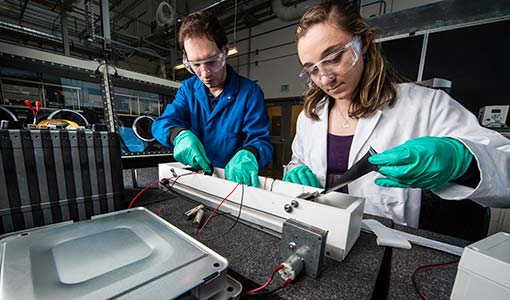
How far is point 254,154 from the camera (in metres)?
1.06

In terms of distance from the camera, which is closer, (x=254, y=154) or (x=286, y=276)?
(x=286, y=276)

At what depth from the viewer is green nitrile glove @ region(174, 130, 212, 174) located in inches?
37.1

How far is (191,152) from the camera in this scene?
95 centimetres

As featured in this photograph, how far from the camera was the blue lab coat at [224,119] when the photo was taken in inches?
Answer: 46.9

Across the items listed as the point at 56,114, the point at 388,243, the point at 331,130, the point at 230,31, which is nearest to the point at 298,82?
the point at 230,31

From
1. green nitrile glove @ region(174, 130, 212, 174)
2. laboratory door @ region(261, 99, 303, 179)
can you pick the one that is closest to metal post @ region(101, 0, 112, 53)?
green nitrile glove @ region(174, 130, 212, 174)

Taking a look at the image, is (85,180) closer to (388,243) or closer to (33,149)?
(33,149)

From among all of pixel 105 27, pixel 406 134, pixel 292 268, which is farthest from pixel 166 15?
pixel 292 268

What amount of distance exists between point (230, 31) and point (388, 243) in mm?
6026

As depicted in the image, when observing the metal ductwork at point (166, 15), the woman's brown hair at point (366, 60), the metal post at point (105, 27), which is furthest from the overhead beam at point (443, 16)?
the metal ductwork at point (166, 15)

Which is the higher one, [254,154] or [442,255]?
[254,154]

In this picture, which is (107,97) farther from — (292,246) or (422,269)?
(422,269)

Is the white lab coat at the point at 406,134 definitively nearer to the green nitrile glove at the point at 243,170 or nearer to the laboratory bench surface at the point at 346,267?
the laboratory bench surface at the point at 346,267

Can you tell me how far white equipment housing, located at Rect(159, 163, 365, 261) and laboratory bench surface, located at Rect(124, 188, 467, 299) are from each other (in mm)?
35
